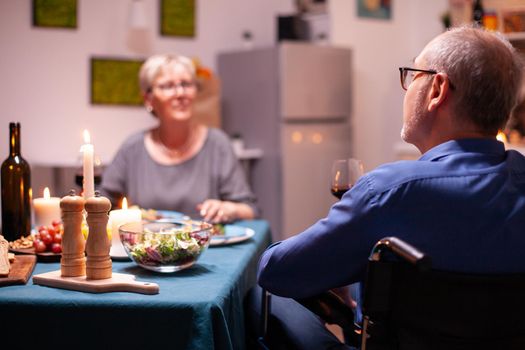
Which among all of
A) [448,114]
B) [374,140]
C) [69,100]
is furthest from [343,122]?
[448,114]

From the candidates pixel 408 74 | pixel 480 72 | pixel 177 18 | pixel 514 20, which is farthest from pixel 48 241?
pixel 514 20

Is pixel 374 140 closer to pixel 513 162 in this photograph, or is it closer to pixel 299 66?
pixel 299 66

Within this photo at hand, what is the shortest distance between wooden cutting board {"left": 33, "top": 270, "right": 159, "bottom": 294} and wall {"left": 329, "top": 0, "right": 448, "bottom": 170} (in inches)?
146

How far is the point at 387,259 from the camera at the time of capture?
1298 millimetres

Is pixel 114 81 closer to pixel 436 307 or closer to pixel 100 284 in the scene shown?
pixel 100 284

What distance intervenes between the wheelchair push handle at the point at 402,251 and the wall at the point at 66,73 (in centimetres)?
329

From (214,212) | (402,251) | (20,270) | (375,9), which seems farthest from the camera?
(375,9)

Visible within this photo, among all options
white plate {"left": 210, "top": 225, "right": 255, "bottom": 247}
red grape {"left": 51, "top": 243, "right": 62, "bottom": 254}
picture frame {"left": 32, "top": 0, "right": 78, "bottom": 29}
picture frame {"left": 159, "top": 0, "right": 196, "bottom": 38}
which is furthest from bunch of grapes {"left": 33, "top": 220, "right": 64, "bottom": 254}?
picture frame {"left": 159, "top": 0, "right": 196, "bottom": 38}

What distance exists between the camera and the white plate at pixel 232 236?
205 cm

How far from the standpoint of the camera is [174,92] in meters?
3.09

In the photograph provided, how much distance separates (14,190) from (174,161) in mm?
1101

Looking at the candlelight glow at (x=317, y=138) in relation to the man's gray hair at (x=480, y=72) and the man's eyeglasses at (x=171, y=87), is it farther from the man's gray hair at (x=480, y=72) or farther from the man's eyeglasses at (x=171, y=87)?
the man's gray hair at (x=480, y=72)

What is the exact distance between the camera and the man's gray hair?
4.58ft

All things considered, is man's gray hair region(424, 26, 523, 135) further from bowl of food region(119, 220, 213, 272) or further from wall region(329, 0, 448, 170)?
wall region(329, 0, 448, 170)
